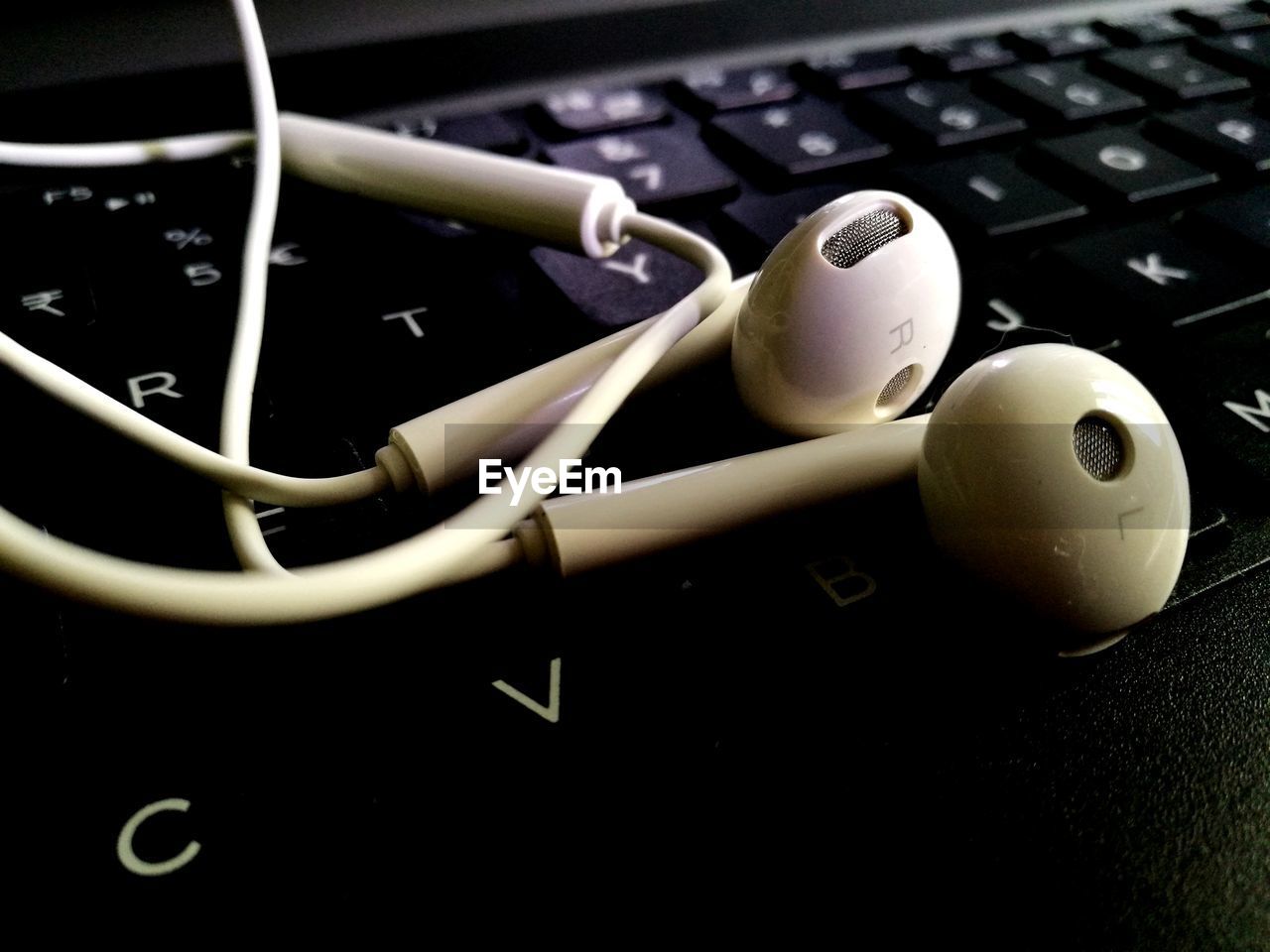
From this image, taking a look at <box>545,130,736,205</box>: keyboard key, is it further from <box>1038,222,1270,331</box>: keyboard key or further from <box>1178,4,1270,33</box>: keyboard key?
<box>1178,4,1270,33</box>: keyboard key

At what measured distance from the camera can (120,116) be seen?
39 centimetres

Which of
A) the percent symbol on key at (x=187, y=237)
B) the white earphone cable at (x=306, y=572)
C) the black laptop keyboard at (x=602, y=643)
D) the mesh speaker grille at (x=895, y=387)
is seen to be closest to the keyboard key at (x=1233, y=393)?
the black laptop keyboard at (x=602, y=643)

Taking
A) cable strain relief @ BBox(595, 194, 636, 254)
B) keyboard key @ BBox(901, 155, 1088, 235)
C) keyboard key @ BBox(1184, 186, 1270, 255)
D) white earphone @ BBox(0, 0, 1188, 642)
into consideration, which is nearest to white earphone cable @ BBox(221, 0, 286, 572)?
white earphone @ BBox(0, 0, 1188, 642)

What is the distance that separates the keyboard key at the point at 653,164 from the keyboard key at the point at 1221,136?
23 centimetres

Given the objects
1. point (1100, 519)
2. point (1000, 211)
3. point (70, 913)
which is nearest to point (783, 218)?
point (1000, 211)

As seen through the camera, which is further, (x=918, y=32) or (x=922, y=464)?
(x=918, y=32)

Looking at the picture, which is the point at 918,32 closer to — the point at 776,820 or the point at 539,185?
the point at 539,185

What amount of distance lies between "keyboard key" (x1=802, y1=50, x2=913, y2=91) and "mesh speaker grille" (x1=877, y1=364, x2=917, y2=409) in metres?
0.24

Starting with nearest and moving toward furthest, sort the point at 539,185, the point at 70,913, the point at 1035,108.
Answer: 1. the point at 70,913
2. the point at 539,185
3. the point at 1035,108

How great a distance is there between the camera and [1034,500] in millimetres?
232

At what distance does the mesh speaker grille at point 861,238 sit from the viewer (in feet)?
0.88

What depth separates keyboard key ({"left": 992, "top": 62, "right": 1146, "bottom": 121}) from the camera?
1.53 ft

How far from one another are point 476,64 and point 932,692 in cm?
34

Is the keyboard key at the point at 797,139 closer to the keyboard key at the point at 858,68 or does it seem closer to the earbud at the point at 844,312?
the keyboard key at the point at 858,68
